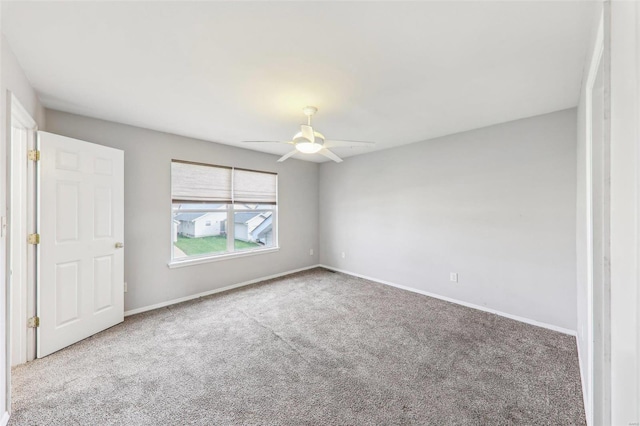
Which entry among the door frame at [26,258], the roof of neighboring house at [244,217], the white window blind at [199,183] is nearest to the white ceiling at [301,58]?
the door frame at [26,258]

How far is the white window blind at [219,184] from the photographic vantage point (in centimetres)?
373

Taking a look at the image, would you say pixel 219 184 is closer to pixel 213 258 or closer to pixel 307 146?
pixel 213 258

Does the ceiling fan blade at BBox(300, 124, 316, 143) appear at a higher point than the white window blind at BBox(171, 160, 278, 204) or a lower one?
higher

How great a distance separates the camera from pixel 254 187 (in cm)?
461

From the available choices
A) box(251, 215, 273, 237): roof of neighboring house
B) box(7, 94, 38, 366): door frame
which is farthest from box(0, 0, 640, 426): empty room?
box(251, 215, 273, 237): roof of neighboring house

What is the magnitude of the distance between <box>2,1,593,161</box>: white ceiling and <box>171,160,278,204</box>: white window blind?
0.99 m

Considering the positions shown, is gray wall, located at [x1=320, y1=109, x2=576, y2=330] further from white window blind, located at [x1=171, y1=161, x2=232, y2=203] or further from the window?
white window blind, located at [x1=171, y1=161, x2=232, y2=203]

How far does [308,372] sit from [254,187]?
3.29 metres

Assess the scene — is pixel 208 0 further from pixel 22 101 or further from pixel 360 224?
pixel 360 224

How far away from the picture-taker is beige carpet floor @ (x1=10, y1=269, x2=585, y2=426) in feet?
5.49

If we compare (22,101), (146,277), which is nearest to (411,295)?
(146,277)

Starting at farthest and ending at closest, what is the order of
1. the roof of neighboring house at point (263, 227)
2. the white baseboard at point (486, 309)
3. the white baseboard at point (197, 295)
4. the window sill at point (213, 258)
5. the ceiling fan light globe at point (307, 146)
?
the roof of neighboring house at point (263, 227)
the window sill at point (213, 258)
the white baseboard at point (197, 295)
the white baseboard at point (486, 309)
the ceiling fan light globe at point (307, 146)

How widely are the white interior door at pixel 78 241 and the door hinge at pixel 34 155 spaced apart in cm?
3

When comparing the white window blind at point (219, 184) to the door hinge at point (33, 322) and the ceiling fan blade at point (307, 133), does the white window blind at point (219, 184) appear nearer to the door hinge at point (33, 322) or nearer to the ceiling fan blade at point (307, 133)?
the door hinge at point (33, 322)
